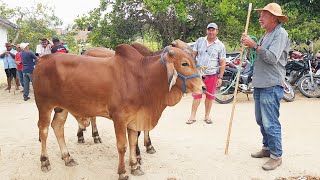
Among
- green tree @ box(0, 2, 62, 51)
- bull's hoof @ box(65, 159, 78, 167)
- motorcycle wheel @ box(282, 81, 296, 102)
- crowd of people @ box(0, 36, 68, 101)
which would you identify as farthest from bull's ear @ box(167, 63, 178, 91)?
green tree @ box(0, 2, 62, 51)

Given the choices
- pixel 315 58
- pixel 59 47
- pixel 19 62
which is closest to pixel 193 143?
pixel 59 47

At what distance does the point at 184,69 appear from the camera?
3.81m

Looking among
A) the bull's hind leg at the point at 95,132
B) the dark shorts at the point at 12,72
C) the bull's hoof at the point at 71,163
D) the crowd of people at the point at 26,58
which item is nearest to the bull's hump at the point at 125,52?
the bull's hoof at the point at 71,163

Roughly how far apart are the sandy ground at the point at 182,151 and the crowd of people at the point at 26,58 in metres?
2.05

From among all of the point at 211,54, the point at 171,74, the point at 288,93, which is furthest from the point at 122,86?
the point at 288,93

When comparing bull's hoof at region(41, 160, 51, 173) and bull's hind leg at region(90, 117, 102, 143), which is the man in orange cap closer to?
bull's hind leg at region(90, 117, 102, 143)

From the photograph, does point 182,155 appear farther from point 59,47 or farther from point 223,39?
point 223,39

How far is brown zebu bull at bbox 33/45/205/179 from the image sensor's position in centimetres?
385

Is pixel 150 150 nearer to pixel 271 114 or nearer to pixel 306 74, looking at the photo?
pixel 271 114

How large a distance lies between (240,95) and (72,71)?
22.0 ft

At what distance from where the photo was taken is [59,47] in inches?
327

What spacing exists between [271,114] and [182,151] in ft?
4.74

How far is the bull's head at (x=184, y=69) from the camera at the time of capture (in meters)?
3.79

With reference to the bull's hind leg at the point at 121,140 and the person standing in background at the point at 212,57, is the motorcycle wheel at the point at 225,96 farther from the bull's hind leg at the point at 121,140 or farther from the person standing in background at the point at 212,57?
the bull's hind leg at the point at 121,140
